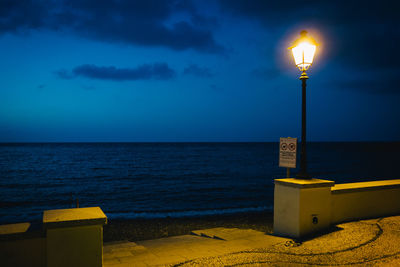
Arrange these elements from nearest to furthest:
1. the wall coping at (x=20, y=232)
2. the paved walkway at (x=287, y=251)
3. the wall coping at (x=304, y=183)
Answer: the wall coping at (x=20, y=232), the paved walkway at (x=287, y=251), the wall coping at (x=304, y=183)

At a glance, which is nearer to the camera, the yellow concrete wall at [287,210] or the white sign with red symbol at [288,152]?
the yellow concrete wall at [287,210]

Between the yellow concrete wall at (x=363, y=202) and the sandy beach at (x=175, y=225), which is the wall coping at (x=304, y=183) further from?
the sandy beach at (x=175, y=225)

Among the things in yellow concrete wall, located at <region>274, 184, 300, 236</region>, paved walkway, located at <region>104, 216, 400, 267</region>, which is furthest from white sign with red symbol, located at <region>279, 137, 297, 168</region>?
paved walkway, located at <region>104, 216, 400, 267</region>

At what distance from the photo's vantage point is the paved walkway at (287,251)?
5.07 metres

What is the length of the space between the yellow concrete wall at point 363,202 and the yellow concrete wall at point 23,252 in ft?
20.4

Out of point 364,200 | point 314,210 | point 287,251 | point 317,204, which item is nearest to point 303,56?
point 317,204

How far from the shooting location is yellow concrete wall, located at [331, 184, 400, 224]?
739 centimetres

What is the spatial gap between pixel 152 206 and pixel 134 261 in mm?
15927

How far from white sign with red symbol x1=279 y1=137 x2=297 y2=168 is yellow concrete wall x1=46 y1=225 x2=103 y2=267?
15.5 feet

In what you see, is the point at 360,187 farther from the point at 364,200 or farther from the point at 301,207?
the point at 301,207

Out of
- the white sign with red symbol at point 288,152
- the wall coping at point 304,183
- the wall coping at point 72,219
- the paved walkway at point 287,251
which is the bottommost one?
the paved walkway at point 287,251

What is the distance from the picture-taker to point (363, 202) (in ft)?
25.9

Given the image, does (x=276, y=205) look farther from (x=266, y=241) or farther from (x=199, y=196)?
(x=199, y=196)

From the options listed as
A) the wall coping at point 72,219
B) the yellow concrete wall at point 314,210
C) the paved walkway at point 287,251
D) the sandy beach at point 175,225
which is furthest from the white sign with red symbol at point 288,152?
the sandy beach at point 175,225
